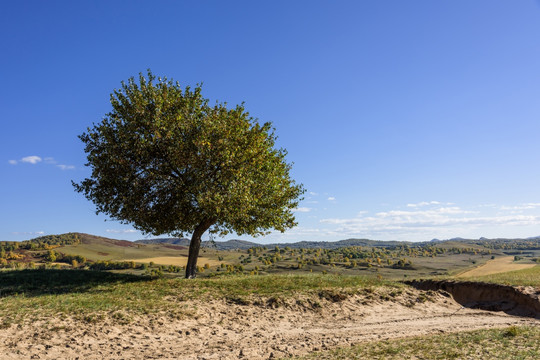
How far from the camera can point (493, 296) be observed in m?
26.7

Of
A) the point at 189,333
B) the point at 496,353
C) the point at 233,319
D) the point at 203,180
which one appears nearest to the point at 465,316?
the point at 496,353

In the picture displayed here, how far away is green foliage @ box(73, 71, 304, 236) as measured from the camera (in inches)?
1021

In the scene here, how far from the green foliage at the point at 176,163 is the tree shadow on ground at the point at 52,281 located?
5.31 meters

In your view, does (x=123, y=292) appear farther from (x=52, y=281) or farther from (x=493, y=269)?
(x=493, y=269)

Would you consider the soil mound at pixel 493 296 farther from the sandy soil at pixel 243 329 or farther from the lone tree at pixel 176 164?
the lone tree at pixel 176 164

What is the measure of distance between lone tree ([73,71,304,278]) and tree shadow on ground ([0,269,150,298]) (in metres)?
5.28

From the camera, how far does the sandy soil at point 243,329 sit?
1427 centimetres

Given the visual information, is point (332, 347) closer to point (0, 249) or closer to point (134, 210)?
point (134, 210)

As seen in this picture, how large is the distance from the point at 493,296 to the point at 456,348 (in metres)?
18.4

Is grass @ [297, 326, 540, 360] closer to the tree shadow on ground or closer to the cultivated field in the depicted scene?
the cultivated field

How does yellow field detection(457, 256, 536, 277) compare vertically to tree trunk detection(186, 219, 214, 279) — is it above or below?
below

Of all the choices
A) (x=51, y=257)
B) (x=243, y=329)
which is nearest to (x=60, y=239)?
(x=51, y=257)

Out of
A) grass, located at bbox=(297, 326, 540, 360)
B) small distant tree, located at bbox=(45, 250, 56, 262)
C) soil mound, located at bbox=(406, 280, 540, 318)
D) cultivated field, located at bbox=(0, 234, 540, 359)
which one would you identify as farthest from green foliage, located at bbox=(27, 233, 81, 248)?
grass, located at bbox=(297, 326, 540, 360)

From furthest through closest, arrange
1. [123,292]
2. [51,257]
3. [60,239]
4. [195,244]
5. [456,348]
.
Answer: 1. [60,239]
2. [51,257]
3. [195,244]
4. [123,292]
5. [456,348]
